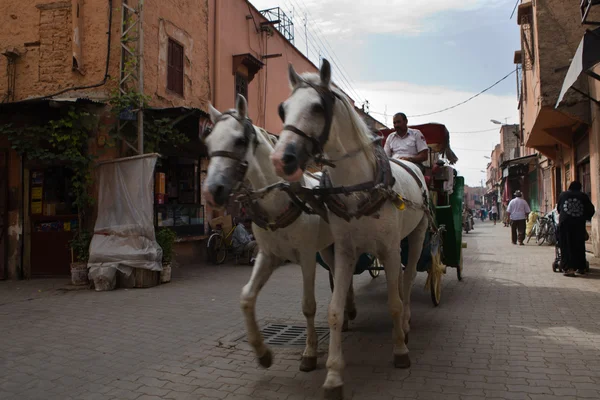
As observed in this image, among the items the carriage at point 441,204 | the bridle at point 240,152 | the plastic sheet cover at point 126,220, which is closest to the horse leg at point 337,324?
the bridle at point 240,152

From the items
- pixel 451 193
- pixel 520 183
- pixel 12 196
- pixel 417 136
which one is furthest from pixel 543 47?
pixel 520 183

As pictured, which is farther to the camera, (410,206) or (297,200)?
(410,206)

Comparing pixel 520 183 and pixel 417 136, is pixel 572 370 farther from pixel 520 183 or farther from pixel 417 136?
pixel 520 183

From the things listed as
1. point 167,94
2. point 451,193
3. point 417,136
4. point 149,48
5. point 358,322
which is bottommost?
point 358,322

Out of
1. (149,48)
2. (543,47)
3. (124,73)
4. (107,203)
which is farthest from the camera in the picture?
(543,47)

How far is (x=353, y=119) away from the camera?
10.2 ft

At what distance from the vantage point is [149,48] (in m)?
9.62

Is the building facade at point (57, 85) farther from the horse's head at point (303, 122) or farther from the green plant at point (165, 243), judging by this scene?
the horse's head at point (303, 122)

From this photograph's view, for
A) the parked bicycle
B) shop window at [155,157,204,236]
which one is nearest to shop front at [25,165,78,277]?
shop window at [155,157,204,236]

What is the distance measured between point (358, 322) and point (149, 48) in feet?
25.4

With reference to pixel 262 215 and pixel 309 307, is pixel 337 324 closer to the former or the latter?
pixel 309 307

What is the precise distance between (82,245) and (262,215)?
615cm

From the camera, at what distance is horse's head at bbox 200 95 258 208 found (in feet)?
9.50

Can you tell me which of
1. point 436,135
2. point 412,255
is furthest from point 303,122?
point 436,135
